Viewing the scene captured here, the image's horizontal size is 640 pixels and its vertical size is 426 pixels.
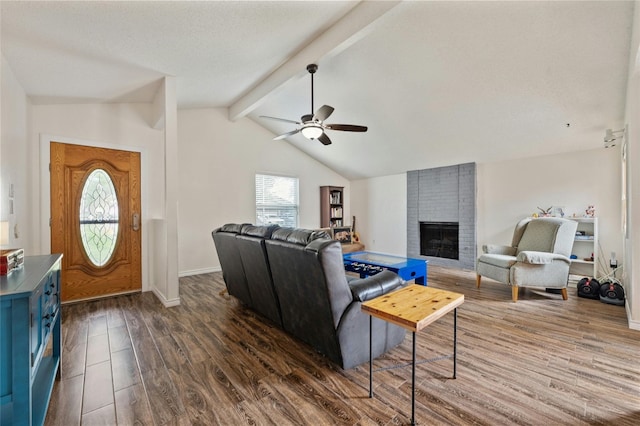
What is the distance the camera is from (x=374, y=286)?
210 cm

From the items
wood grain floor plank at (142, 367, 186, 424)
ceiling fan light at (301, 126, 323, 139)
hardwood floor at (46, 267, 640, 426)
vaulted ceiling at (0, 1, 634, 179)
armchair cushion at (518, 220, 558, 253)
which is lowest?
wood grain floor plank at (142, 367, 186, 424)

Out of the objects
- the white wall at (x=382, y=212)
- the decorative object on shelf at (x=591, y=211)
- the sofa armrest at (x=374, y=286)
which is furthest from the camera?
the white wall at (x=382, y=212)

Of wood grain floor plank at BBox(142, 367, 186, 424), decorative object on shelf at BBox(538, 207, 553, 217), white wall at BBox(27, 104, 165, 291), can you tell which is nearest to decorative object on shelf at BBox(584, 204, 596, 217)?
decorative object on shelf at BBox(538, 207, 553, 217)

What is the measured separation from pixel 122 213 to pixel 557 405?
16.1 feet

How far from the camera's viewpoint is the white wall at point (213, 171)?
502 cm

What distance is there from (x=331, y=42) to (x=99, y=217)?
3.69m

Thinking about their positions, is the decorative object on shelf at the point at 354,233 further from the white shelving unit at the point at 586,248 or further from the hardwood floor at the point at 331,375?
the hardwood floor at the point at 331,375

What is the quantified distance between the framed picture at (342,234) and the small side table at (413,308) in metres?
5.01

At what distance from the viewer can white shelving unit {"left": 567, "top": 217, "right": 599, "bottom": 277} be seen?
4180 mm

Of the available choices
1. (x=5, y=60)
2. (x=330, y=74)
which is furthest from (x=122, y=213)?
(x=330, y=74)

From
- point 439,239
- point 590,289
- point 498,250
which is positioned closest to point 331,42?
point 498,250

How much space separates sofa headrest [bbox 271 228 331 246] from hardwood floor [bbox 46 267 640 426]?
0.93 metres

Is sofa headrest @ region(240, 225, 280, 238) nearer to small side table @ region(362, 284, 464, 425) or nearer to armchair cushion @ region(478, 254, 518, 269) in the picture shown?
small side table @ region(362, 284, 464, 425)

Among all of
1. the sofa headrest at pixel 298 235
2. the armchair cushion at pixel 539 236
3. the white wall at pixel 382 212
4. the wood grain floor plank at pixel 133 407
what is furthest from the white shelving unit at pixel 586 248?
the wood grain floor plank at pixel 133 407
